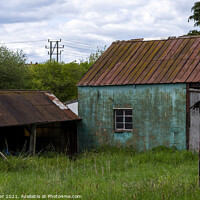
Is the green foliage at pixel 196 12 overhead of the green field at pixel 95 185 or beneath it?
overhead

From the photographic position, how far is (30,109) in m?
16.3

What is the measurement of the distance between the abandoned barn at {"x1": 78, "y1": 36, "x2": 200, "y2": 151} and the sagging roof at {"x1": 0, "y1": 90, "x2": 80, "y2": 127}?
144cm

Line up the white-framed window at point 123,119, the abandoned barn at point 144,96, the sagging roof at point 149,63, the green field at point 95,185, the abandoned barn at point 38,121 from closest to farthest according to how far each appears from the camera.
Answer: the green field at point 95,185 < the abandoned barn at point 38,121 < the abandoned barn at point 144,96 < the sagging roof at point 149,63 < the white-framed window at point 123,119

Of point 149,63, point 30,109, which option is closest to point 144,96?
point 149,63

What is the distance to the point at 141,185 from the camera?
26.5ft

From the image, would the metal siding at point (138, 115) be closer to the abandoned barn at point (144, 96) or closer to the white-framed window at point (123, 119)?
the abandoned barn at point (144, 96)

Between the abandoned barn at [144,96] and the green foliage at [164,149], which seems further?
the abandoned barn at [144,96]

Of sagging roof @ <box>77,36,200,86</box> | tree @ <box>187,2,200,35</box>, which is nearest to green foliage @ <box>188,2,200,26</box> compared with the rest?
tree @ <box>187,2,200,35</box>

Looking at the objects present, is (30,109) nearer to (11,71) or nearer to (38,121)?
(38,121)

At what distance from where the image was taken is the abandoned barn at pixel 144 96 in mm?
16172

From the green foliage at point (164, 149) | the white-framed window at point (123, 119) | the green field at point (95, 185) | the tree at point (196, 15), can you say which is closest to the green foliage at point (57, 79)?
the tree at point (196, 15)

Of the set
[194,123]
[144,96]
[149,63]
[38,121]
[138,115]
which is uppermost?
[149,63]

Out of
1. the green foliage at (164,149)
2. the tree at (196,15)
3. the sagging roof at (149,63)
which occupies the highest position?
the tree at (196,15)

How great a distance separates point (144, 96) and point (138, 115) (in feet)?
3.10
